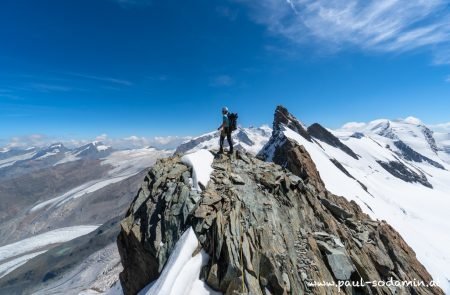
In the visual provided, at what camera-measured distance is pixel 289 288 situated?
14516 millimetres

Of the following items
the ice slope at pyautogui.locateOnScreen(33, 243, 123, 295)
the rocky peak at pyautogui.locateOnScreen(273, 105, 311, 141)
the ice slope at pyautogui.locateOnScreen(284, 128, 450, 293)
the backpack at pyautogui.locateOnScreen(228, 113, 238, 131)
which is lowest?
the ice slope at pyautogui.locateOnScreen(33, 243, 123, 295)

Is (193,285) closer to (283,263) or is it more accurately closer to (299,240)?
(283,263)

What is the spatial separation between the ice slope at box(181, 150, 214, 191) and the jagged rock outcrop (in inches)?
20.2

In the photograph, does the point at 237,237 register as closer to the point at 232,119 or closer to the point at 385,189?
the point at 232,119

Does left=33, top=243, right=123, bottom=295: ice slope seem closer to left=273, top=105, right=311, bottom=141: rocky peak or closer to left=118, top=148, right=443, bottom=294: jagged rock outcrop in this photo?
left=273, top=105, right=311, bottom=141: rocky peak

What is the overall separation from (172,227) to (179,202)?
73.1 inches

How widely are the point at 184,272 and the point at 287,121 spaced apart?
106211mm

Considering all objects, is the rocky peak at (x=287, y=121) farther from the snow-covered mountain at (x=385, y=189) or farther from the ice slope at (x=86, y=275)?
the ice slope at (x=86, y=275)

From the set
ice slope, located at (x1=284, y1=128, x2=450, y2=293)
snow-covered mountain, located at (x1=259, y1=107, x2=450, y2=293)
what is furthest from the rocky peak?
ice slope, located at (x1=284, y1=128, x2=450, y2=293)

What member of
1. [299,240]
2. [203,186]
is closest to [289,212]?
[299,240]

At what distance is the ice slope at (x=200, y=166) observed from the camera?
20.7 metres

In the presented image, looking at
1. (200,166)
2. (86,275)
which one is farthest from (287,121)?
(86,275)

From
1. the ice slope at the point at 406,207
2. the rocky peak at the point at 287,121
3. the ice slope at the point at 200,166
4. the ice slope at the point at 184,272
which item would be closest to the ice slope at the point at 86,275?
the rocky peak at the point at 287,121

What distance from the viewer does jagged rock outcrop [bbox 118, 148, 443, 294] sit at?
49.3ft
